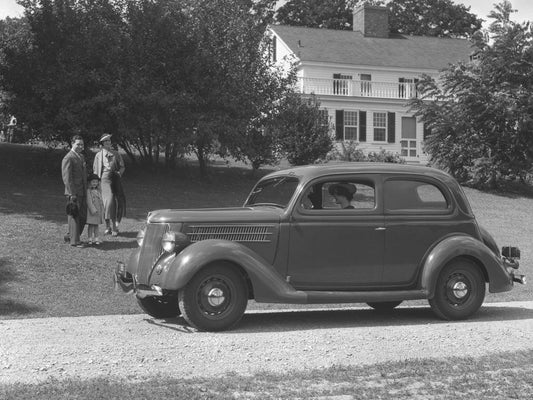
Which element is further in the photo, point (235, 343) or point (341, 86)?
point (341, 86)

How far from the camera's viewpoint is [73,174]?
12.2m

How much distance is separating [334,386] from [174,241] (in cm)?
282

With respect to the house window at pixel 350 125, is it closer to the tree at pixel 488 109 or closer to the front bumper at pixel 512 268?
the tree at pixel 488 109

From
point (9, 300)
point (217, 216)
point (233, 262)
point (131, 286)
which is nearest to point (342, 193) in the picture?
point (217, 216)

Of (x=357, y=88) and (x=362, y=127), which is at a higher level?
(x=357, y=88)

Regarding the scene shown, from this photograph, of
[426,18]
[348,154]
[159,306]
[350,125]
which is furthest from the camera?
[426,18]

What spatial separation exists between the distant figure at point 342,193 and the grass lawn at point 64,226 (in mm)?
2183

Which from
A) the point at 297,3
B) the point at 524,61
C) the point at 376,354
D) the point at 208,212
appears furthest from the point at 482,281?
the point at 297,3

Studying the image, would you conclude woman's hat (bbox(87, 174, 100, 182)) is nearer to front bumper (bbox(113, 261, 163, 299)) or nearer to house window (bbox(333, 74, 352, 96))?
front bumper (bbox(113, 261, 163, 299))

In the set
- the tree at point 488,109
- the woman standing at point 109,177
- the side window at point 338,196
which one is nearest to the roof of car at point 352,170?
the side window at point 338,196

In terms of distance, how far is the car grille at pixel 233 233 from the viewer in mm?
8086

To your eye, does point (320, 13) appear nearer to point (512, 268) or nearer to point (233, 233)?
point (512, 268)

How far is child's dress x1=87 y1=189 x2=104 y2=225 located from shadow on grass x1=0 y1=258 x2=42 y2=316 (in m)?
1.91

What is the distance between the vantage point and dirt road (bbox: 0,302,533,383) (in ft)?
20.5
